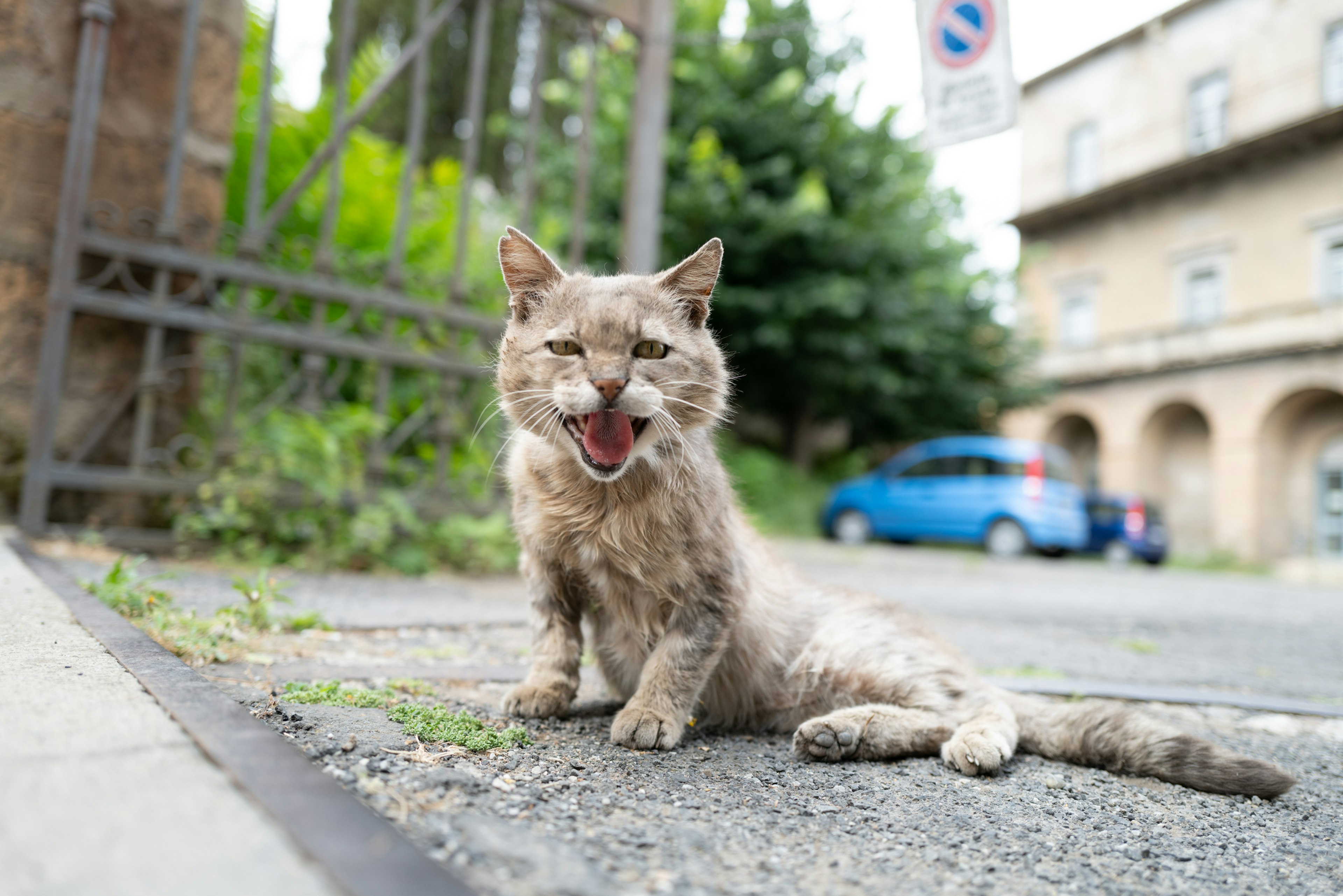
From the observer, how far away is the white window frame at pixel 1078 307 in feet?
56.0

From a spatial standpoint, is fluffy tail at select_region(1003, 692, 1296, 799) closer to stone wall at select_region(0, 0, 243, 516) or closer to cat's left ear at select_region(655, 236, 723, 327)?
cat's left ear at select_region(655, 236, 723, 327)

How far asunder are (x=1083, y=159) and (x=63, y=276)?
7449 mm

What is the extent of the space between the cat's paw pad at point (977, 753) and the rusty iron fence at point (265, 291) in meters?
3.27

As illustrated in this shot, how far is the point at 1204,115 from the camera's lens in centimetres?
452

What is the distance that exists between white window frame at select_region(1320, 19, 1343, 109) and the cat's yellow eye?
3040 millimetres

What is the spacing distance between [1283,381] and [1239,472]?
113 inches

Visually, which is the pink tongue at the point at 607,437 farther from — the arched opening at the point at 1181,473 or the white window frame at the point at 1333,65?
the arched opening at the point at 1181,473

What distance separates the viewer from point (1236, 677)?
3.38 meters

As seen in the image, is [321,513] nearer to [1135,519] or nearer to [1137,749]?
[1137,749]

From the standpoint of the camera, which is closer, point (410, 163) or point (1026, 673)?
point (1026, 673)

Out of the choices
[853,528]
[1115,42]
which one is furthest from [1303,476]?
[1115,42]

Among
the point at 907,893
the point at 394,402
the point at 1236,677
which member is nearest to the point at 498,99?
the point at 394,402

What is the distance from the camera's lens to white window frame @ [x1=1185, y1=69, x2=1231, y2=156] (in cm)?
399

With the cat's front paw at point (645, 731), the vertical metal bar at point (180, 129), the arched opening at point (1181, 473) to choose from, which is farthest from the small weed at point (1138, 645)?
the arched opening at point (1181, 473)
